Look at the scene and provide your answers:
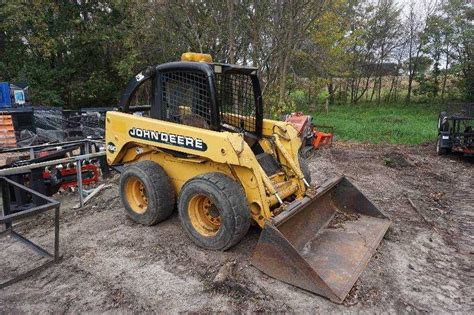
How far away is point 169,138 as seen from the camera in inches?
168

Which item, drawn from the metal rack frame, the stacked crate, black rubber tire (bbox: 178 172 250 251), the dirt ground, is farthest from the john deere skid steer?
the stacked crate

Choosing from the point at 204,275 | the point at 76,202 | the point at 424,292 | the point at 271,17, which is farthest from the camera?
the point at 271,17

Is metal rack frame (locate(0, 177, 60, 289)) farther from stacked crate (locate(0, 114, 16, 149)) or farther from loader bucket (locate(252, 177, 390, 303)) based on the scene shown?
stacked crate (locate(0, 114, 16, 149))

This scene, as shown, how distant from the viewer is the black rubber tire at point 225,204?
3785 millimetres

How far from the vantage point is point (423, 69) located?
73.6 ft

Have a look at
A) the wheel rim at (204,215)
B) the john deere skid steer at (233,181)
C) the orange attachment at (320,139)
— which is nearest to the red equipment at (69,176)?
the john deere skid steer at (233,181)

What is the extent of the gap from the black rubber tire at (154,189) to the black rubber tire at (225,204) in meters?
0.54

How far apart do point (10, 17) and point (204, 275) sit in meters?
16.9

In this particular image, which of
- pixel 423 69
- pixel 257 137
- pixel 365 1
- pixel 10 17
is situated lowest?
pixel 257 137

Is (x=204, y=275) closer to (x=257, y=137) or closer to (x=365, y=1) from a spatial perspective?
(x=257, y=137)

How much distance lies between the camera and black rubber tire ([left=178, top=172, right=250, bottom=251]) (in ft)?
12.4

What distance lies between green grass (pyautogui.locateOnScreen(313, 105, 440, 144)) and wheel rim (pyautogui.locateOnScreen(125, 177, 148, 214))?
916 centimetres

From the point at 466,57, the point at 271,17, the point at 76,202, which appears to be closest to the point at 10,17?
the point at 271,17

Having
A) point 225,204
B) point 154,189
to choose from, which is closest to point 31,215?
point 154,189
